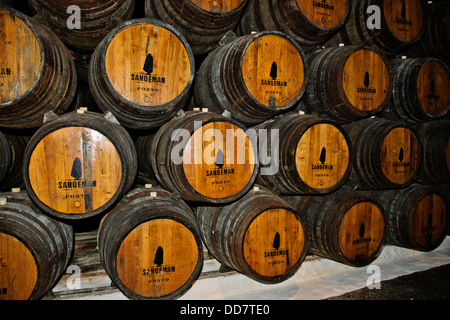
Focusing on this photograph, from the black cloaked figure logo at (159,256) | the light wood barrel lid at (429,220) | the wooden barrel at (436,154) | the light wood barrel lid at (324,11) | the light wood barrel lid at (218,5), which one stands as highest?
the light wood barrel lid at (324,11)

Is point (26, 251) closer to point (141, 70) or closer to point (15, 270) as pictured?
point (15, 270)

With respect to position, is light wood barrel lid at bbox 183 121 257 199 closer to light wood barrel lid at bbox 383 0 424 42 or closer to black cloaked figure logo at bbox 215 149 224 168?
black cloaked figure logo at bbox 215 149 224 168

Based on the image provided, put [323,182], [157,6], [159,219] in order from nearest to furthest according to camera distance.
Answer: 1. [159,219]
2. [157,6]
3. [323,182]

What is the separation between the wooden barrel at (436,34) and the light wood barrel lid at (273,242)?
3.73m

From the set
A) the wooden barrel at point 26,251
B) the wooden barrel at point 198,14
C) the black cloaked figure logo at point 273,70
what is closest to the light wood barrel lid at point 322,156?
the black cloaked figure logo at point 273,70

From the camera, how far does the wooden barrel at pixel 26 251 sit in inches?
88.0

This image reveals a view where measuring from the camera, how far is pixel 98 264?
9.95 ft

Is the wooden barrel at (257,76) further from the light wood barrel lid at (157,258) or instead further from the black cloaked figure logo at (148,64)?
the light wood barrel lid at (157,258)

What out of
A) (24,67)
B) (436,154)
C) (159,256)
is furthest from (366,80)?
(24,67)
